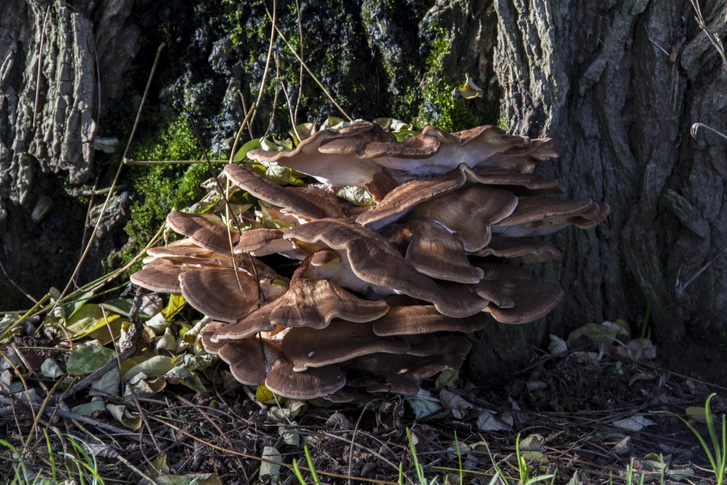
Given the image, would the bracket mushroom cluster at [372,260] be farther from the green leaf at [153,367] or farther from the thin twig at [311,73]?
the thin twig at [311,73]

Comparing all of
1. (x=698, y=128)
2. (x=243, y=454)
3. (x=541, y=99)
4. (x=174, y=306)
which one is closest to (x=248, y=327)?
(x=243, y=454)

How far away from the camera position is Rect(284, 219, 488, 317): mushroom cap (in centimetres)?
250

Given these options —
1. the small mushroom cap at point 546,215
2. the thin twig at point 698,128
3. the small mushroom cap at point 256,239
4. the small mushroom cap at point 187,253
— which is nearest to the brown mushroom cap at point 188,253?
the small mushroom cap at point 187,253

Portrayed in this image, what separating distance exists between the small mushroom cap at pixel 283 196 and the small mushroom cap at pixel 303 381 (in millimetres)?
784

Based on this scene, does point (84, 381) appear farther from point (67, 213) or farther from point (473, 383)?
point (473, 383)

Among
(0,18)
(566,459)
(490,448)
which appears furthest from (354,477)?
(0,18)

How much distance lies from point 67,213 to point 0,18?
1361 millimetres

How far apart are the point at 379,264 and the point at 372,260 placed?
0.04m

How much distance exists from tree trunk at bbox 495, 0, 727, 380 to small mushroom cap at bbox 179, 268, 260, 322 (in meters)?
1.97

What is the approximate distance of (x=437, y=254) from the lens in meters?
2.69

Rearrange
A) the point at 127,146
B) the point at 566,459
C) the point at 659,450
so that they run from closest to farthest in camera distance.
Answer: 1. the point at 566,459
2. the point at 659,450
3. the point at 127,146

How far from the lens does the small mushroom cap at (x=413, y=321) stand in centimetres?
267

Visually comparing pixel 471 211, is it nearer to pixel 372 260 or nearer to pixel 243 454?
pixel 372 260

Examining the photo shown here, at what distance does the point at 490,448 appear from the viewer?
292 centimetres
